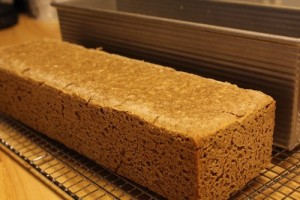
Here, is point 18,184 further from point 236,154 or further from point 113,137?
point 236,154

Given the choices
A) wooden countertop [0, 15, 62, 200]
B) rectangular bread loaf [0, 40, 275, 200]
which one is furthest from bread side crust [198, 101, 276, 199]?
wooden countertop [0, 15, 62, 200]

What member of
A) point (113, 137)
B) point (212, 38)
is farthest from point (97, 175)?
point (212, 38)

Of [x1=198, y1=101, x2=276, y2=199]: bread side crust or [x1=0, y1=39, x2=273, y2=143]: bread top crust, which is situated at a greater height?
[x1=0, y1=39, x2=273, y2=143]: bread top crust

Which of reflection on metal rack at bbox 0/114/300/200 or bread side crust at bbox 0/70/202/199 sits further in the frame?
reflection on metal rack at bbox 0/114/300/200

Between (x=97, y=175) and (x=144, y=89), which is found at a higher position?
(x=144, y=89)

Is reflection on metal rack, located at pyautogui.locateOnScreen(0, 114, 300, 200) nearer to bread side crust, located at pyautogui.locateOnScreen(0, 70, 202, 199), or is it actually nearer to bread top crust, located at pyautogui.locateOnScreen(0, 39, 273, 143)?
bread side crust, located at pyautogui.locateOnScreen(0, 70, 202, 199)

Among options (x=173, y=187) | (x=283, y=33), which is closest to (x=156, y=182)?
(x=173, y=187)
